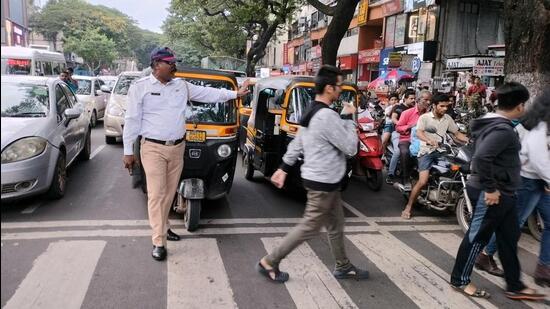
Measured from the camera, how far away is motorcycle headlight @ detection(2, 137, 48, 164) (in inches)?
221

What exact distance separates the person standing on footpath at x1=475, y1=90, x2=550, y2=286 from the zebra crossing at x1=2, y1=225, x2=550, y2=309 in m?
0.33

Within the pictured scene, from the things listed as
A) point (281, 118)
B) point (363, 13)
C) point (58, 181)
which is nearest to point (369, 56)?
point (363, 13)

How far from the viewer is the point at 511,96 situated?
3787 millimetres

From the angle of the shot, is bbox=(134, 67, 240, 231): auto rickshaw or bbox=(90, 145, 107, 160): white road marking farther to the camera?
bbox=(90, 145, 107, 160): white road marking

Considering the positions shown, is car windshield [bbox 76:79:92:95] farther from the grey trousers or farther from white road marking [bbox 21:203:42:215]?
the grey trousers

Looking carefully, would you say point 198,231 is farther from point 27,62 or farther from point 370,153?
point 27,62

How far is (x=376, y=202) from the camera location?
743 cm

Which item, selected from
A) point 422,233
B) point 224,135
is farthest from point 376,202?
point 224,135

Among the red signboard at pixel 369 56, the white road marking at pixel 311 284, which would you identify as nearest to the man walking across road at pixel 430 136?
A: the white road marking at pixel 311 284

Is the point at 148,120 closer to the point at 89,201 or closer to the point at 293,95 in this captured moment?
A: the point at 89,201

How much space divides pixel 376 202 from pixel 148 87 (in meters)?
4.26

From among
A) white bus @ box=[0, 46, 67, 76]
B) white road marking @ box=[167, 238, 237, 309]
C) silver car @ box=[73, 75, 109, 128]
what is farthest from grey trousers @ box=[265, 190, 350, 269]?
white bus @ box=[0, 46, 67, 76]

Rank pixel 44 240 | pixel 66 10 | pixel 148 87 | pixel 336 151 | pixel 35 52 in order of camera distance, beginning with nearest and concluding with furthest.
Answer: pixel 336 151
pixel 148 87
pixel 44 240
pixel 35 52
pixel 66 10

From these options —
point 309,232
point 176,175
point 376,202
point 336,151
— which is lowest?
point 376,202
